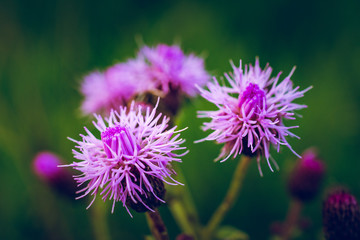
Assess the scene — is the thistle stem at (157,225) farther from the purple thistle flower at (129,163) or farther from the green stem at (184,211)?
the green stem at (184,211)

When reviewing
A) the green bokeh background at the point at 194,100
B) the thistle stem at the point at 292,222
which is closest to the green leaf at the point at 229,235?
the thistle stem at the point at 292,222

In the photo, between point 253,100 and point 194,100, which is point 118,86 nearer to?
point 194,100

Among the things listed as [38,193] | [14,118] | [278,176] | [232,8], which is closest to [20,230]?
[38,193]

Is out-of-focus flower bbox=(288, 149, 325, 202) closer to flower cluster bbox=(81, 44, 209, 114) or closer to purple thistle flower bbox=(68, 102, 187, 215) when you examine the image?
flower cluster bbox=(81, 44, 209, 114)

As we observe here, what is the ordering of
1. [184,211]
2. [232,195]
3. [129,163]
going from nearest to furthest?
[129,163] < [232,195] < [184,211]

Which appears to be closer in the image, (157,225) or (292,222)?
(157,225)

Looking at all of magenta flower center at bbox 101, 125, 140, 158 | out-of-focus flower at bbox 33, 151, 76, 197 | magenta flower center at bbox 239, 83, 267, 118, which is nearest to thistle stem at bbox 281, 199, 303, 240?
magenta flower center at bbox 239, 83, 267, 118

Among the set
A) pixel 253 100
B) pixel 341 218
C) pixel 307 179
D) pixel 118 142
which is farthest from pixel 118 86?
pixel 341 218

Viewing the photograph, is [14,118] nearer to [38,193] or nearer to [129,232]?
[38,193]
